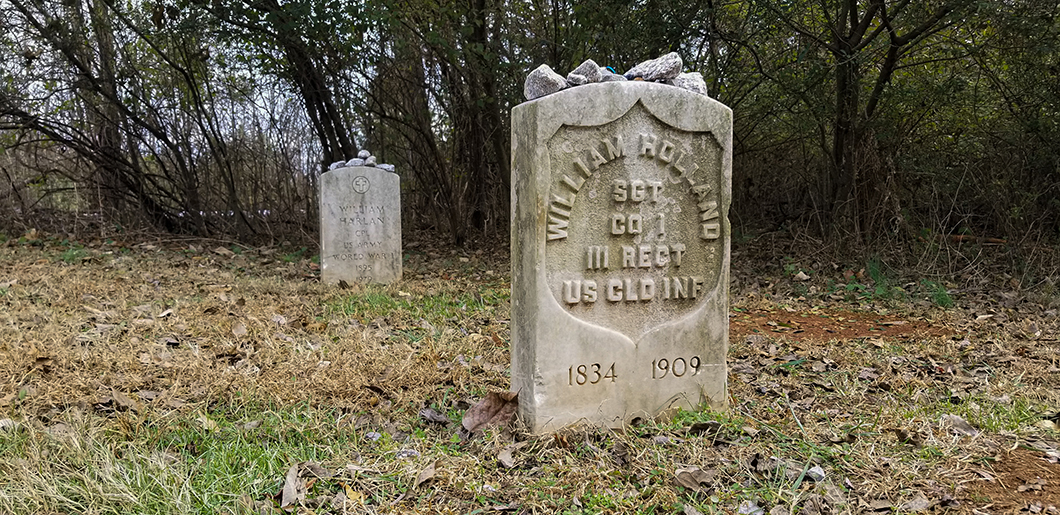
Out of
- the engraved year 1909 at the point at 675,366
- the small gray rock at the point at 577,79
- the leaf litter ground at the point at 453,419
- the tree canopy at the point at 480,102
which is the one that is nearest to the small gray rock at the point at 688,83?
the small gray rock at the point at 577,79

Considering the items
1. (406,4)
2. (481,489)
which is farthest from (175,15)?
(481,489)

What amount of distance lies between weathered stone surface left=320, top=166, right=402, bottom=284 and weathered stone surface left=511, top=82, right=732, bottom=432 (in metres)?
4.71

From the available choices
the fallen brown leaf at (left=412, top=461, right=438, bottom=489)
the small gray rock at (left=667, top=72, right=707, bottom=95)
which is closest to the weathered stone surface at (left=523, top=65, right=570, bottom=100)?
the small gray rock at (left=667, top=72, right=707, bottom=95)

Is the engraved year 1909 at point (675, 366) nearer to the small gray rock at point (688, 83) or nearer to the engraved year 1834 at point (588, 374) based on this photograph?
the engraved year 1834 at point (588, 374)

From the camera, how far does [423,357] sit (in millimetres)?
4078

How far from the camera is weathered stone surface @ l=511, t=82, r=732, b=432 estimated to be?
9.77 feet

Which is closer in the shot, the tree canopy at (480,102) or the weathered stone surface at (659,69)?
the weathered stone surface at (659,69)

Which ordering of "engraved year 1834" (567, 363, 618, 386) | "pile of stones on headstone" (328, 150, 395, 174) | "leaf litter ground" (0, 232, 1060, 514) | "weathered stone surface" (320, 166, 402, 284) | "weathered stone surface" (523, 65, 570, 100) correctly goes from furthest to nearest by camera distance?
"pile of stones on headstone" (328, 150, 395, 174) < "weathered stone surface" (320, 166, 402, 284) < "engraved year 1834" (567, 363, 618, 386) < "weathered stone surface" (523, 65, 570, 100) < "leaf litter ground" (0, 232, 1060, 514)

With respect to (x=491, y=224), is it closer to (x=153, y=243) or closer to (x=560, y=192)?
(x=153, y=243)

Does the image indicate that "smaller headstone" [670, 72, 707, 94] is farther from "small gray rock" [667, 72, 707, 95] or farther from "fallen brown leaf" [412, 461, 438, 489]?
"fallen brown leaf" [412, 461, 438, 489]

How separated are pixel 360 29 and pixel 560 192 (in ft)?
22.2

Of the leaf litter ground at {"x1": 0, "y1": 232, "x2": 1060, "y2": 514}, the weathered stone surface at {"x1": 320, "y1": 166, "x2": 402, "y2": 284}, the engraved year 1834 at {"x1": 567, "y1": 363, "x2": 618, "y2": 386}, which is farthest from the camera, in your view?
the weathered stone surface at {"x1": 320, "y1": 166, "x2": 402, "y2": 284}

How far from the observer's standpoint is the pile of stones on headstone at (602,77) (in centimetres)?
298

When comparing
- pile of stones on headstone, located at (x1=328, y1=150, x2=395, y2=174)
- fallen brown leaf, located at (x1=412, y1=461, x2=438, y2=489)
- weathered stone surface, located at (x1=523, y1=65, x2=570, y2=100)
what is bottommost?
fallen brown leaf, located at (x1=412, y1=461, x2=438, y2=489)
